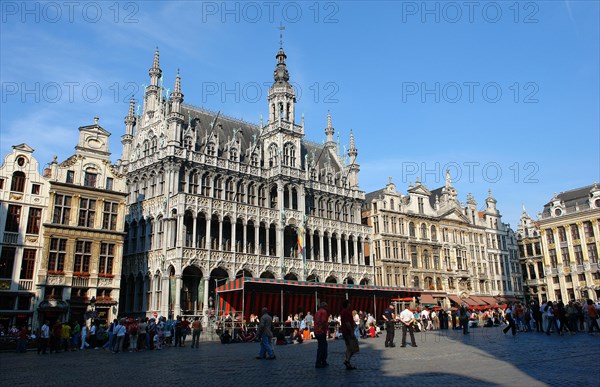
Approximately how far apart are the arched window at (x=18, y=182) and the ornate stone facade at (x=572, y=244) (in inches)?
2744

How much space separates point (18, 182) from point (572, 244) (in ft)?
232

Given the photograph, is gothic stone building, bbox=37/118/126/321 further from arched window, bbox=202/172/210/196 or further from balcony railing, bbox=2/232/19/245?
arched window, bbox=202/172/210/196

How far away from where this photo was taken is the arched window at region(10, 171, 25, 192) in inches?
1501

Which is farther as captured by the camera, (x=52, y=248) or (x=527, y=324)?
(x=52, y=248)

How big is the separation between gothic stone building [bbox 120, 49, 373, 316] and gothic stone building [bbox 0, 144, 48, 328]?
9.96 m

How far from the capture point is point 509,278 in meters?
78.1

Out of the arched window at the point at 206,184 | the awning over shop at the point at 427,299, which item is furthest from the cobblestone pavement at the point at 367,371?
the awning over shop at the point at 427,299

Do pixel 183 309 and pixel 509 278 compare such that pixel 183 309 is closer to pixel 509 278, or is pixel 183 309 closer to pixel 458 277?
pixel 458 277

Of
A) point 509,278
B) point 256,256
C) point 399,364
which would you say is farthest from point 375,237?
point 399,364

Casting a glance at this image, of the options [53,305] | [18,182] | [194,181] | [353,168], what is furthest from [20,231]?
[353,168]

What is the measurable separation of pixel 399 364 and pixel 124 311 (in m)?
38.8

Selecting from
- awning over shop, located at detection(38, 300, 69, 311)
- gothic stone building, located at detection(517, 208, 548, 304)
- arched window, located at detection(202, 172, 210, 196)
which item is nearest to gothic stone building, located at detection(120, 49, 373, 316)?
arched window, located at detection(202, 172, 210, 196)

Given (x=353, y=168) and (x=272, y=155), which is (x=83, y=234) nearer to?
(x=272, y=155)

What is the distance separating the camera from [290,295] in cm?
4041
